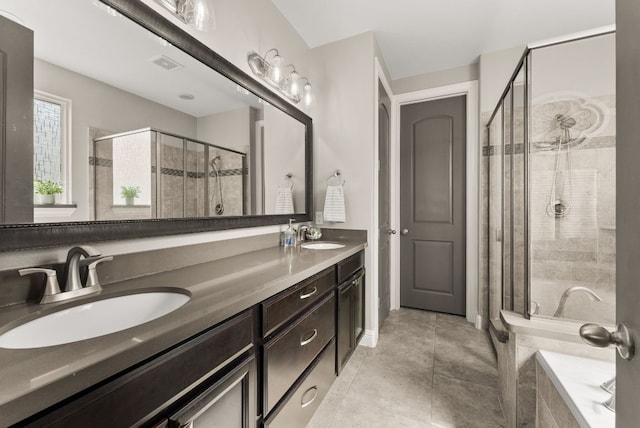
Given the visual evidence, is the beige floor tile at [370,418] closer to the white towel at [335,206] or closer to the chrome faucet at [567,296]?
the chrome faucet at [567,296]

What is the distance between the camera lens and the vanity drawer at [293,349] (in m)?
1.01

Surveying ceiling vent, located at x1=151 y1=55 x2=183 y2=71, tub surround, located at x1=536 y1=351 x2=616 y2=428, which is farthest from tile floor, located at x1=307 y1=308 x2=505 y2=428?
ceiling vent, located at x1=151 y1=55 x2=183 y2=71

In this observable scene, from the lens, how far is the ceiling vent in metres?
1.17

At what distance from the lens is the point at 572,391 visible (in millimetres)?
978

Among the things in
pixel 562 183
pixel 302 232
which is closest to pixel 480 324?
pixel 562 183

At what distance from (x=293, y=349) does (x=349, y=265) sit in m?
0.81

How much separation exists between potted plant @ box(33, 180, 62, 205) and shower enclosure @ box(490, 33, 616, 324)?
2035mm

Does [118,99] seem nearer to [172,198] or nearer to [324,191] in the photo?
[172,198]

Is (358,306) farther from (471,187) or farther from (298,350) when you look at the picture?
(471,187)

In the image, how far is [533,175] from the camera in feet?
5.22

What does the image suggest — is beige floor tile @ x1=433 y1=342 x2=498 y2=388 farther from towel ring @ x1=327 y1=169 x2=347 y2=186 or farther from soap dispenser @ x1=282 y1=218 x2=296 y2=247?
towel ring @ x1=327 y1=169 x2=347 y2=186

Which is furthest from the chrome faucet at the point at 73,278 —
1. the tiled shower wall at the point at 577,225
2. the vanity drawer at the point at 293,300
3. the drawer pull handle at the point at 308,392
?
the tiled shower wall at the point at 577,225

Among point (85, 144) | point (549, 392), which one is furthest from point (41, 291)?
point (549, 392)

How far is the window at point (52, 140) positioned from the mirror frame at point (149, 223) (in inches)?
4.3
